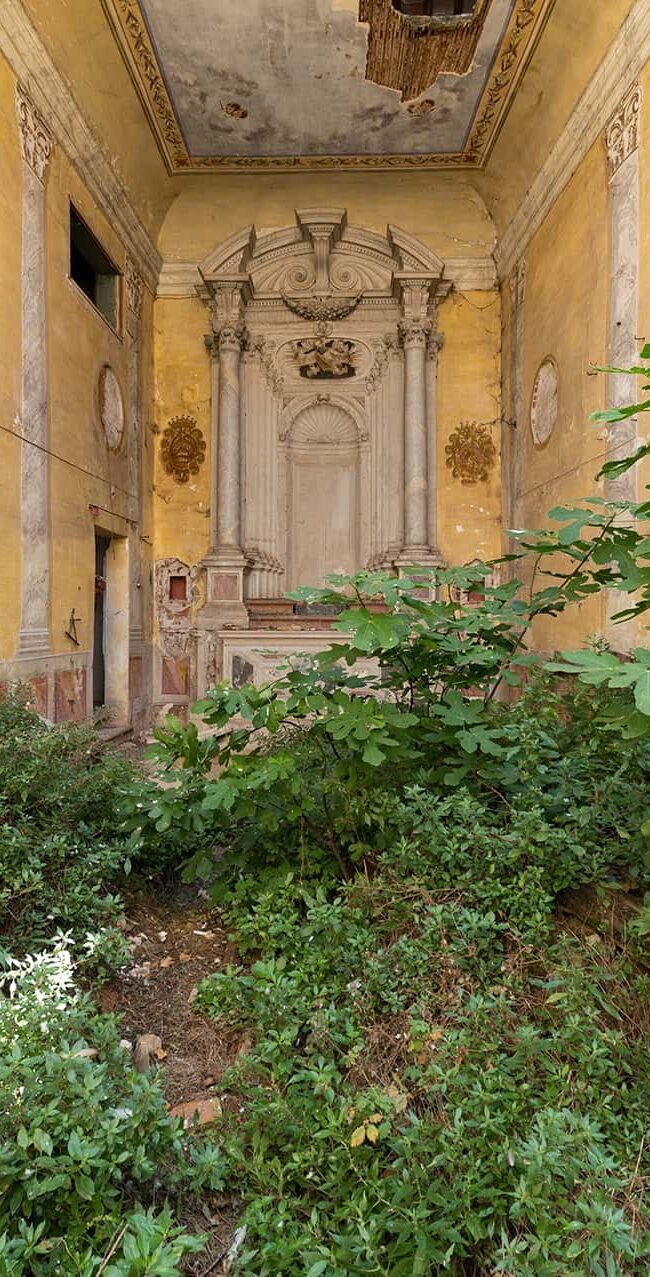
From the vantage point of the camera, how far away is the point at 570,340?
643 centimetres

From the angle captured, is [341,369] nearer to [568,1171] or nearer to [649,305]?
[649,305]

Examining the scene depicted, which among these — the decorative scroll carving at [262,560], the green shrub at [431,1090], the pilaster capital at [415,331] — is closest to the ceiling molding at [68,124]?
the pilaster capital at [415,331]

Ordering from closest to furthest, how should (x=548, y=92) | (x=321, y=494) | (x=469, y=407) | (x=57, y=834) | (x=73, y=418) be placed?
(x=57, y=834), (x=73, y=418), (x=548, y=92), (x=469, y=407), (x=321, y=494)

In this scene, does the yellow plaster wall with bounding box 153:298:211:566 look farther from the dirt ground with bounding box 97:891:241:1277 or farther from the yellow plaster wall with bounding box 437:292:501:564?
the dirt ground with bounding box 97:891:241:1277

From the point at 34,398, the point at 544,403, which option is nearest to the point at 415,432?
the point at 544,403

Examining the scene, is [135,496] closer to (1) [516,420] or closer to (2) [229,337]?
(2) [229,337]

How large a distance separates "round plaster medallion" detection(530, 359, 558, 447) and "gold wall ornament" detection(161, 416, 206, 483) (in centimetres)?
405

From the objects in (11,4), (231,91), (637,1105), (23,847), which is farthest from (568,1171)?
(231,91)

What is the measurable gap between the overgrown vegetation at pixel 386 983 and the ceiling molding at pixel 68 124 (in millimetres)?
5056

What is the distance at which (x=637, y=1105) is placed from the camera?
5.06 ft

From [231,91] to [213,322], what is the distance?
7.54ft

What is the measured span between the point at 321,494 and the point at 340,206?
3.48m

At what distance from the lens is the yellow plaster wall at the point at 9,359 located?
4.75 m

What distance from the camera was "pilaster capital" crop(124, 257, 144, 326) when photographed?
7629 mm
